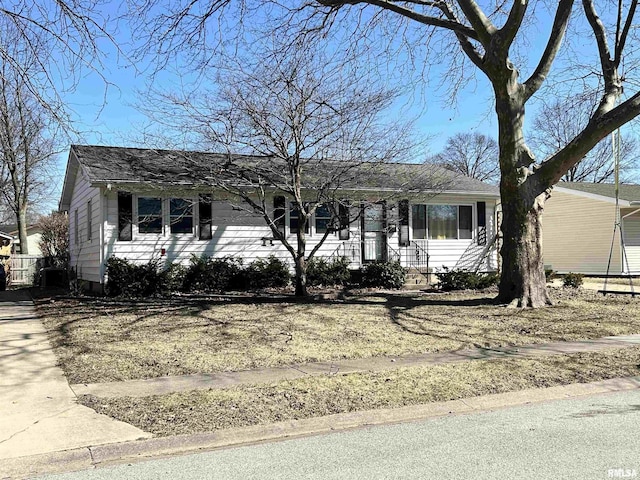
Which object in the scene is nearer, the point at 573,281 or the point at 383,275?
the point at 383,275

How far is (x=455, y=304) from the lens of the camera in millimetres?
13539

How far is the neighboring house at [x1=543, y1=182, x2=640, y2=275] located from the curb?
63.2 ft

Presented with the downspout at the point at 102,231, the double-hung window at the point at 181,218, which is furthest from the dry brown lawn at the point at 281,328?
the double-hung window at the point at 181,218

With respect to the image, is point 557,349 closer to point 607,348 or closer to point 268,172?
point 607,348

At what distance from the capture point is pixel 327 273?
58.4ft

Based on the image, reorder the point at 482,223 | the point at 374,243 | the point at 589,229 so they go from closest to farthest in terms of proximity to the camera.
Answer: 1. the point at 374,243
2. the point at 482,223
3. the point at 589,229

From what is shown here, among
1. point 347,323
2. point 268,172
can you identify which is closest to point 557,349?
point 347,323

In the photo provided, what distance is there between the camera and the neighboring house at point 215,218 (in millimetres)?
15773

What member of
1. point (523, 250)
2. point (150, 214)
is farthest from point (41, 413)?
point (150, 214)

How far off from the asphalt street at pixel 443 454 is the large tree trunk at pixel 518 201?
7.23 meters

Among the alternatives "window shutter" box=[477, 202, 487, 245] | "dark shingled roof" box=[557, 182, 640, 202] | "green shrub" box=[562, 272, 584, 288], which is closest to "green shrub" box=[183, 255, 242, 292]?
"window shutter" box=[477, 202, 487, 245]

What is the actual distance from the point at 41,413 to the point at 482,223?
17690 mm

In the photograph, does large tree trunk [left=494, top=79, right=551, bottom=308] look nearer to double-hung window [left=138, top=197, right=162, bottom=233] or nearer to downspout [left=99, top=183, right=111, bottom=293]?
double-hung window [left=138, top=197, right=162, bottom=233]

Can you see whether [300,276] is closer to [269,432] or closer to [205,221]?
[205,221]
